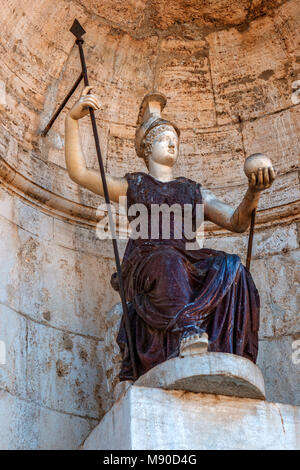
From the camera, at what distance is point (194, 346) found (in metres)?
4.52

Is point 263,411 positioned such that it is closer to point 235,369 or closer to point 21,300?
point 235,369

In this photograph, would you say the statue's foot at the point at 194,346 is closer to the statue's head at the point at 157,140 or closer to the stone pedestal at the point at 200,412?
the stone pedestal at the point at 200,412

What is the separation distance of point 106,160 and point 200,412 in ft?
8.31

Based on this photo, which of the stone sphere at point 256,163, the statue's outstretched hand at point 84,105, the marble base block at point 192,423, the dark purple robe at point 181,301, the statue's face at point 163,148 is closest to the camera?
the marble base block at point 192,423

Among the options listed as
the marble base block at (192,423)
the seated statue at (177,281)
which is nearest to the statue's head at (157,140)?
the seated statue at (177,281)

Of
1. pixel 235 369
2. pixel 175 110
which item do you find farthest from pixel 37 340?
pixel 175 110

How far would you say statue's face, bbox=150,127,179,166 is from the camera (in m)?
5.53

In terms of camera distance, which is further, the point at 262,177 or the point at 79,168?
the point at 79,168

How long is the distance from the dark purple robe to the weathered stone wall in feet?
1.95

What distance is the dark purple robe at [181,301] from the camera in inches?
189

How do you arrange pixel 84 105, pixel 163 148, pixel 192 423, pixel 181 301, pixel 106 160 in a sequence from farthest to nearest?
pixel 106 160 < pixel 163 148 < pixel 84 105 < pixel 181 301 < pixel 192 423

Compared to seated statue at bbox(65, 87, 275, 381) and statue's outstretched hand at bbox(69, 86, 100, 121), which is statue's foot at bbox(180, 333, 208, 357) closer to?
seated statue at bbox(65, 87, 275, 381)

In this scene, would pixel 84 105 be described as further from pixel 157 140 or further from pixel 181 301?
pixel 181 301

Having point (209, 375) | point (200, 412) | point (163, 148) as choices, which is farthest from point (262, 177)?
point (200, 412)
